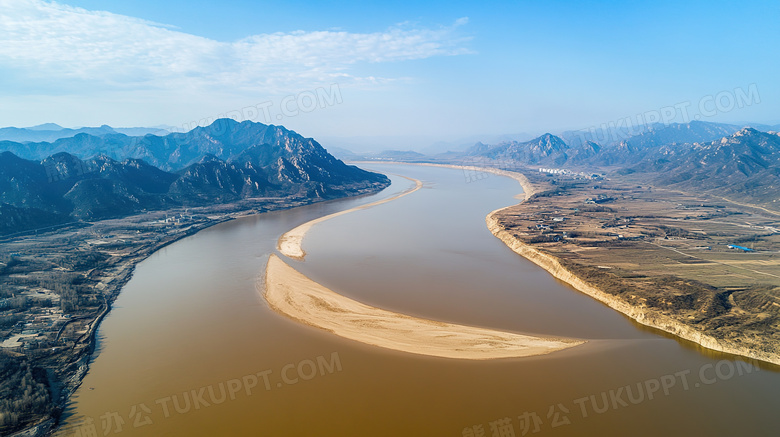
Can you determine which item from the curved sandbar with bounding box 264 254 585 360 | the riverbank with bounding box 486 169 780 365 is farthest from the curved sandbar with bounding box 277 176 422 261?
the riverbank with bounding box 486 169 780 365

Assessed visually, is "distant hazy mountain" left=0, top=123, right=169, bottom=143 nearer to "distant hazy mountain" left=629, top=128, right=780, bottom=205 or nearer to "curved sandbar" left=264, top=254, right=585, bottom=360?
"curved sandbar" left=264, top=254, right=585, bottom=360

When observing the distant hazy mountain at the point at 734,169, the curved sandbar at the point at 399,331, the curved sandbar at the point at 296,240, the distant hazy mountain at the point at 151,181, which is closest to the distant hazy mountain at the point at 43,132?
the distant hazy mountain at the point at 151,181

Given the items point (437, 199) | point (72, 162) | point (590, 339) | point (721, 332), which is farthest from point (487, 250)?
point (72, 162)

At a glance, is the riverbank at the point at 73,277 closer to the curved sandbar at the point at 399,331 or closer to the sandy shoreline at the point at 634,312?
the curved sandbar at the point at 399,331

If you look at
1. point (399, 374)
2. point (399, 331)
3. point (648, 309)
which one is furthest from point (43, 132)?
point (648, 309)

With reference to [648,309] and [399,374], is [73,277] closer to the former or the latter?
[399,374]

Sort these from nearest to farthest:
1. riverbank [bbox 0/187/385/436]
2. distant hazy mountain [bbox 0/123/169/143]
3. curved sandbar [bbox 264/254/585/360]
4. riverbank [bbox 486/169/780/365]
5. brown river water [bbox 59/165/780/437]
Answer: brown river water [bbox 59/165/780/437] → riverbank [bbox 0/187/385/436] → riverbank [bbox 486/169/780/365] → curved sandbar [bbox 264/254/585/360] → distant hazy mountain [bbox 0/123/169/143]
